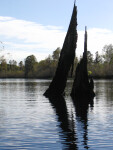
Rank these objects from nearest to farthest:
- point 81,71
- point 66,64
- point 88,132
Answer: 1. point 88,132
2. point 81,71
3. point 66,64

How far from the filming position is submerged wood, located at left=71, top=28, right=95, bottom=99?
40281 mm

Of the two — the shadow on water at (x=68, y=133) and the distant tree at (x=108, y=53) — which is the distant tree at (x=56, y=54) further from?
the shadow on water at (x=68, y=133)

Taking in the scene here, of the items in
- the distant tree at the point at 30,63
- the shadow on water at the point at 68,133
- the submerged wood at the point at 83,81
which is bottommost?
the shadow on water at the point at 68,133

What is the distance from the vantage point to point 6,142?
15.5 meters

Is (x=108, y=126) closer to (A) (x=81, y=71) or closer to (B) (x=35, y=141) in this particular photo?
(B) (x=35, y=141)

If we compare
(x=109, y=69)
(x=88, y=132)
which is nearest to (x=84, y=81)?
(x=88, y=132)

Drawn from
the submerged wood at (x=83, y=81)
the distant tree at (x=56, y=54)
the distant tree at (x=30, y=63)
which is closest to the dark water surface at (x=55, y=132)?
the submerged wood at (x=83, y=81)

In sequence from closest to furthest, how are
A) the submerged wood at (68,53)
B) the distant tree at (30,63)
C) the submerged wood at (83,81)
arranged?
the submerged wood at (83,81)
the submerged wood at (68,53)
the distant tree at (30,63)

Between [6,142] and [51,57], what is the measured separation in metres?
147

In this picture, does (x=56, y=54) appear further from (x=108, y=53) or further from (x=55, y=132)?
(x=55, y=132)

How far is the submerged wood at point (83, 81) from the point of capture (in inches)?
1586

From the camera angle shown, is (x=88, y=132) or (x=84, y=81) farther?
(x=84, y=81)

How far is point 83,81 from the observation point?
4069 centimetres

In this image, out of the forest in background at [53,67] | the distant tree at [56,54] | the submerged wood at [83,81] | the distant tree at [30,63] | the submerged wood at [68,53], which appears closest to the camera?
the submerged wood at [83,81]
